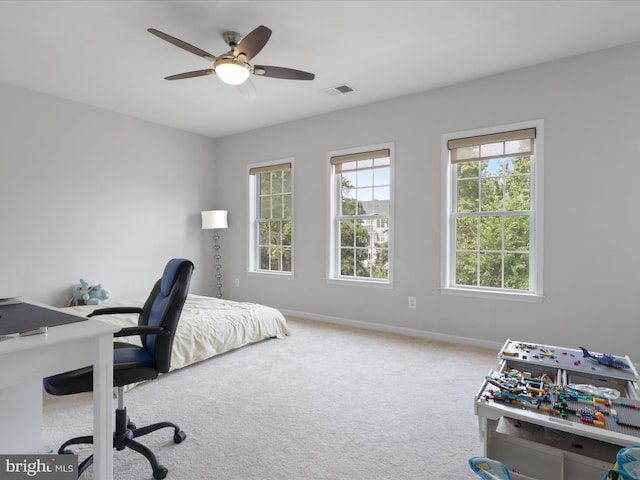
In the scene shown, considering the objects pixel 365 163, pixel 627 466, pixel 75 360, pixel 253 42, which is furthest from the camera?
pixel 365 163

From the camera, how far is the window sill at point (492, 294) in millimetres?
3453

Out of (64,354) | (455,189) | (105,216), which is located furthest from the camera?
(105,216)

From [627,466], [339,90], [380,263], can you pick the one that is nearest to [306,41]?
[339,90]

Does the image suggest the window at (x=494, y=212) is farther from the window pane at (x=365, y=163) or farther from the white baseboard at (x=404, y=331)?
the window pane at (x=365, y=163)

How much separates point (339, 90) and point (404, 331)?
2.83m

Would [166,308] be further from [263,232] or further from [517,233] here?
[263,232]

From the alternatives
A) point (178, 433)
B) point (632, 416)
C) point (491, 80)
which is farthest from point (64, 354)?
point (491, 80)

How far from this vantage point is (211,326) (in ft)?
11.0

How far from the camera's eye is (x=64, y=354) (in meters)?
1.33

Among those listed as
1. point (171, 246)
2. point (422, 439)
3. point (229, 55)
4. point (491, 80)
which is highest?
point (491, 80)

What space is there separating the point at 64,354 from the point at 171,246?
14.1 ft

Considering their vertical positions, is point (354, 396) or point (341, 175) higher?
point (341, 175)

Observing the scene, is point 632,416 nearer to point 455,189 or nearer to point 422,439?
point 422,439

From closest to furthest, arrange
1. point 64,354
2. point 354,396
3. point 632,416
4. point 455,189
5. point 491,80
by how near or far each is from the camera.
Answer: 1. point 64,354
2. point 632,416
3. point 354,396
4. point 491,80
5. point 455,189
